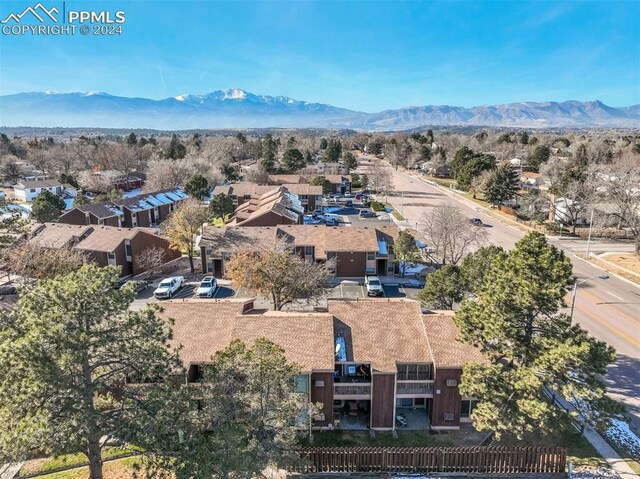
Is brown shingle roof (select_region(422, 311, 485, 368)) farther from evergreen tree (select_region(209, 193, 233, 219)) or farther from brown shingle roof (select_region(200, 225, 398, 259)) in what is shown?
evergreen tree (select_region(209, 193, 233, 219))

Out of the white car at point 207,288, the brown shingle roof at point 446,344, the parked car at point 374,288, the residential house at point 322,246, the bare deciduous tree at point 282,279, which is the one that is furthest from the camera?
the residential house at point 322,246

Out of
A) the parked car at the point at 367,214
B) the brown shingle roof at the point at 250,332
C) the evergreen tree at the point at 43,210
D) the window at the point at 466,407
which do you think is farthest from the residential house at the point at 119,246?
the parked car at the point at 367,214

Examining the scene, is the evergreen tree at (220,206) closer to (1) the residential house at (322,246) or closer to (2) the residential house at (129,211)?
(1) the residential house at (322,246)

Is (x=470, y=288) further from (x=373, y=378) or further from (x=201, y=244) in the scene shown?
(x=201, y=244)

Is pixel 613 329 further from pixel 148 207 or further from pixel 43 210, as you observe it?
pixel 43 210

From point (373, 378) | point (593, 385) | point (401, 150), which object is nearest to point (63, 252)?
point (373, 378)

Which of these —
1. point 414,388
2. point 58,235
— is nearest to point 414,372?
point 414,388
